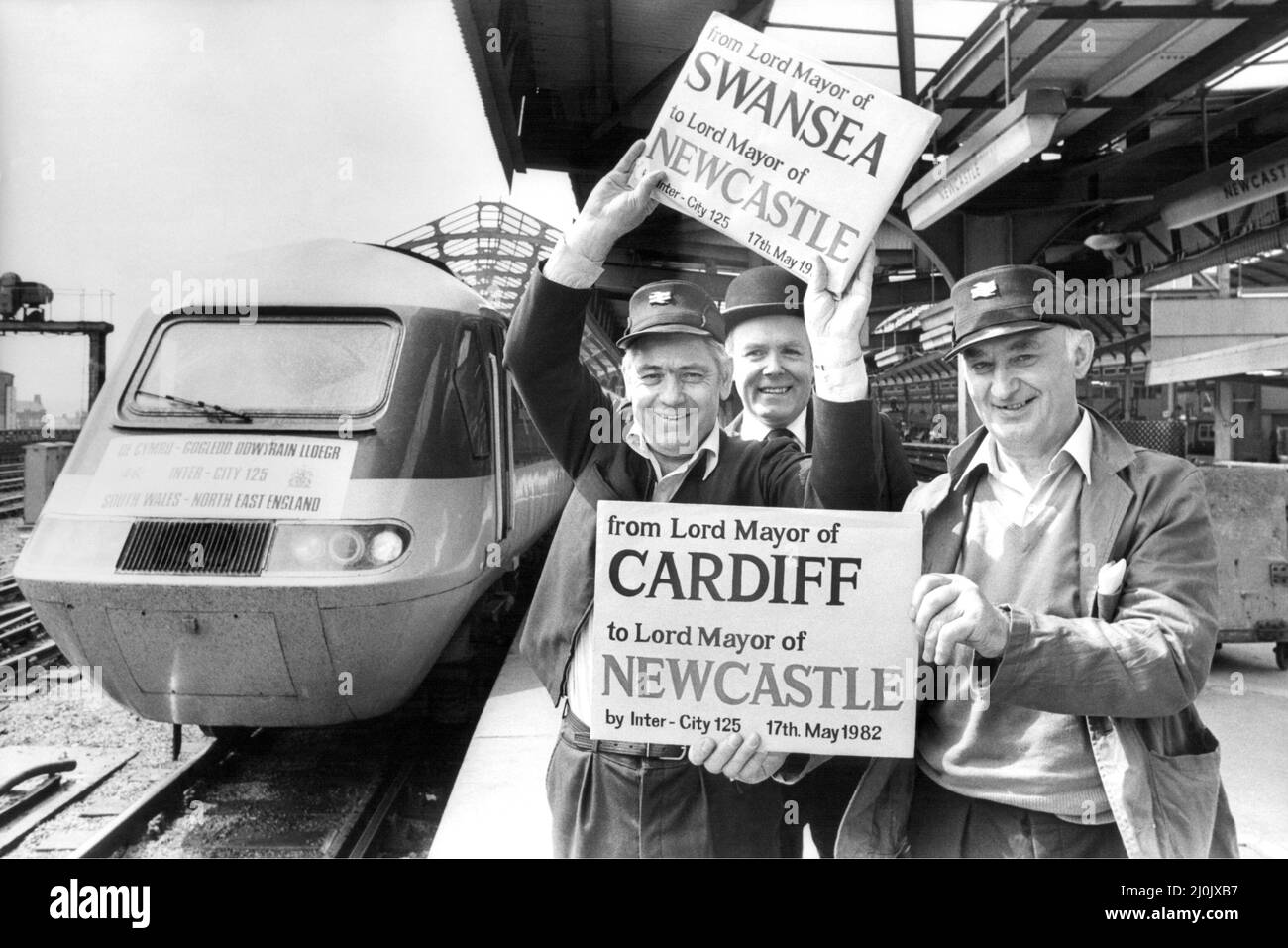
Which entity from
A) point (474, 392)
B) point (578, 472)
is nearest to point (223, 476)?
point (474, 392)

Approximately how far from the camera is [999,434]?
170cm

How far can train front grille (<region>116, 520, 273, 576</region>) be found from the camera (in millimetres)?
2996

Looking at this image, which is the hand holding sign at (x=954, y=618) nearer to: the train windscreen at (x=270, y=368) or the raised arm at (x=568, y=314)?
the raised arm at (x=568, y=314)

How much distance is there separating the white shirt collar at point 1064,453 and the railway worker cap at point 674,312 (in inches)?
23.1

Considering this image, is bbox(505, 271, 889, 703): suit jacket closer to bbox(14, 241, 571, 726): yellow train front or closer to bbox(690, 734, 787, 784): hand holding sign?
bbox(690, 734, 787, 784): hand holding sign

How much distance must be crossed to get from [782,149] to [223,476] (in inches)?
95.3

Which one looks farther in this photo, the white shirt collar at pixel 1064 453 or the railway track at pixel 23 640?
the railway track at pixel 23 640

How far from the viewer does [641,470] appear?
1920 mm

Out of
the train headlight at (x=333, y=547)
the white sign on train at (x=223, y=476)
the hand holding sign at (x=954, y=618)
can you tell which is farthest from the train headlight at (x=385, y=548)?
the hand holding sign at (x=954, y=618)

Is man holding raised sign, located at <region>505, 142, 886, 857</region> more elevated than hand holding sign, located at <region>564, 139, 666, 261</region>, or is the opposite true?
hand holding sign, located at <region>564, 139, 666, 261</region>

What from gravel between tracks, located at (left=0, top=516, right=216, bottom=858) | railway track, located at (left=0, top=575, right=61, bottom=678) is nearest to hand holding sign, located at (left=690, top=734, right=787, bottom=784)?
gravel between tracks, located at (left=0, top=516, right=216, bottom=858)

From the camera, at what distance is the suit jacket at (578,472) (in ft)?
5.82

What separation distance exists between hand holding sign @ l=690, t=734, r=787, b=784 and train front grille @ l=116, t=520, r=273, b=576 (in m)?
1.99

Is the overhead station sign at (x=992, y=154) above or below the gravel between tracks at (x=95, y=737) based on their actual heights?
above
